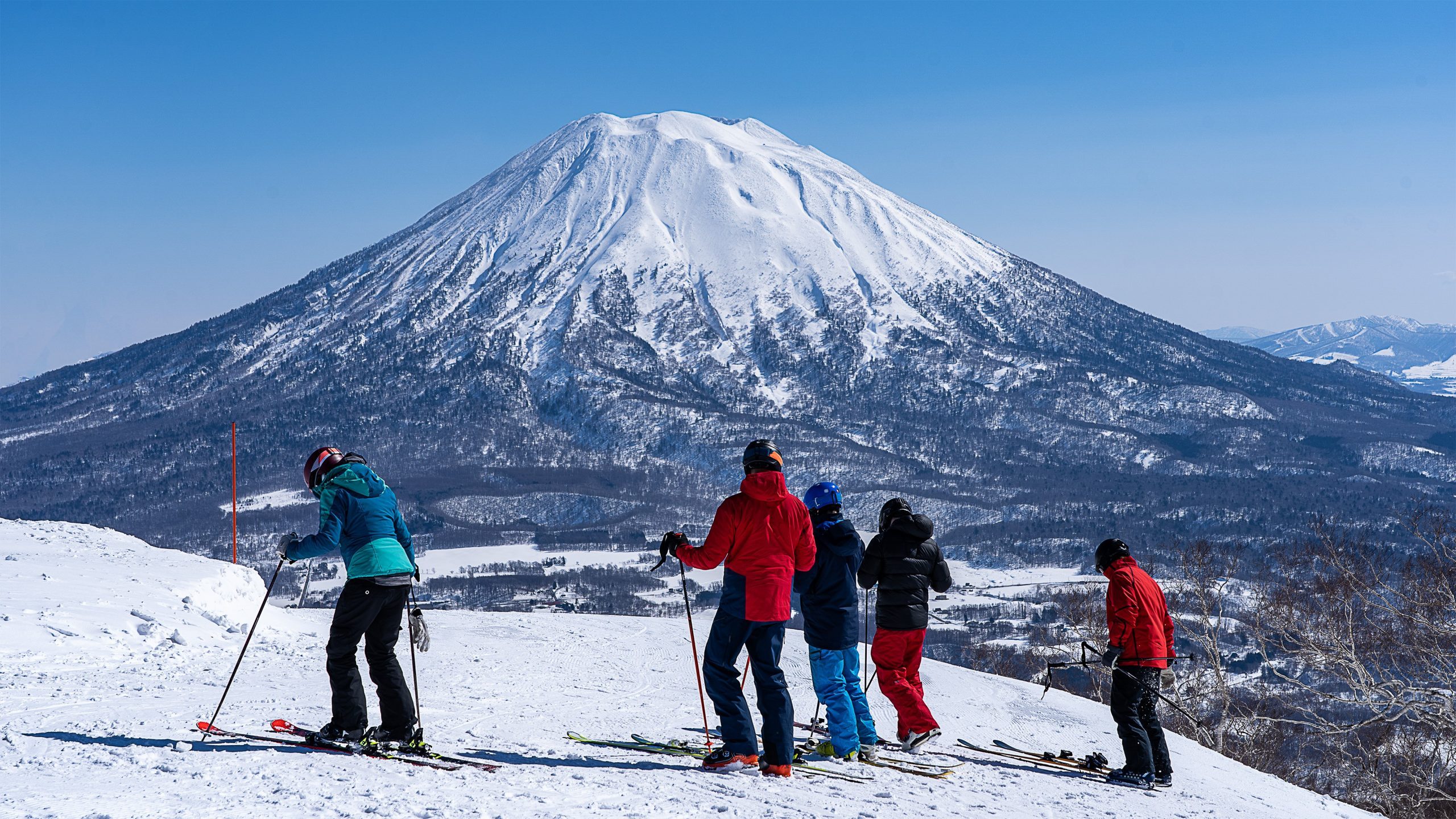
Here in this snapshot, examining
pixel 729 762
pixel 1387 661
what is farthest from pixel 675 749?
pixel 1387 661

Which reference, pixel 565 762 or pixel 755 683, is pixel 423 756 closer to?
pixel 565 762

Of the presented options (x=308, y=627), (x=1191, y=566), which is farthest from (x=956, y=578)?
(x=308, y=627)

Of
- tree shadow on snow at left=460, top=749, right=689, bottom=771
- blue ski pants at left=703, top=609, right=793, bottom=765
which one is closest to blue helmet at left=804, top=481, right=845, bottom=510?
blue ski pants at left=703, top=609, right=793, bottom=765

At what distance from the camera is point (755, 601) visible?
7102mm

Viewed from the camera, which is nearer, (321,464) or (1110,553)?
(321,464)

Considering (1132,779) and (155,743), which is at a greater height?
(155,743)

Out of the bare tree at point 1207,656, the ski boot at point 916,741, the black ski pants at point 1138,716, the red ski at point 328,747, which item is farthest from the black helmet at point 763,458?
the bare tree at point 1207,656

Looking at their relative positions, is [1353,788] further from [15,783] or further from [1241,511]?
[1241,511]

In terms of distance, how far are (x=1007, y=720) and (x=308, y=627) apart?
8745mm

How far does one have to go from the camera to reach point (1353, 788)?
27.0 meters

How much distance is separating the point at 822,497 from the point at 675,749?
2.09 metres

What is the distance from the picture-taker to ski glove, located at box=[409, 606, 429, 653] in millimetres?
7598

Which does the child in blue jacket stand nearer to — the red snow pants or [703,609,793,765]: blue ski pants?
the red snow pants

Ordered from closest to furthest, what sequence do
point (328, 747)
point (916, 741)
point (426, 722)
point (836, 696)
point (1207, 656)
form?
point (328, 747)
point (836, 696)
point (916, 741)
point (426, 722)
point (1207, 656)
